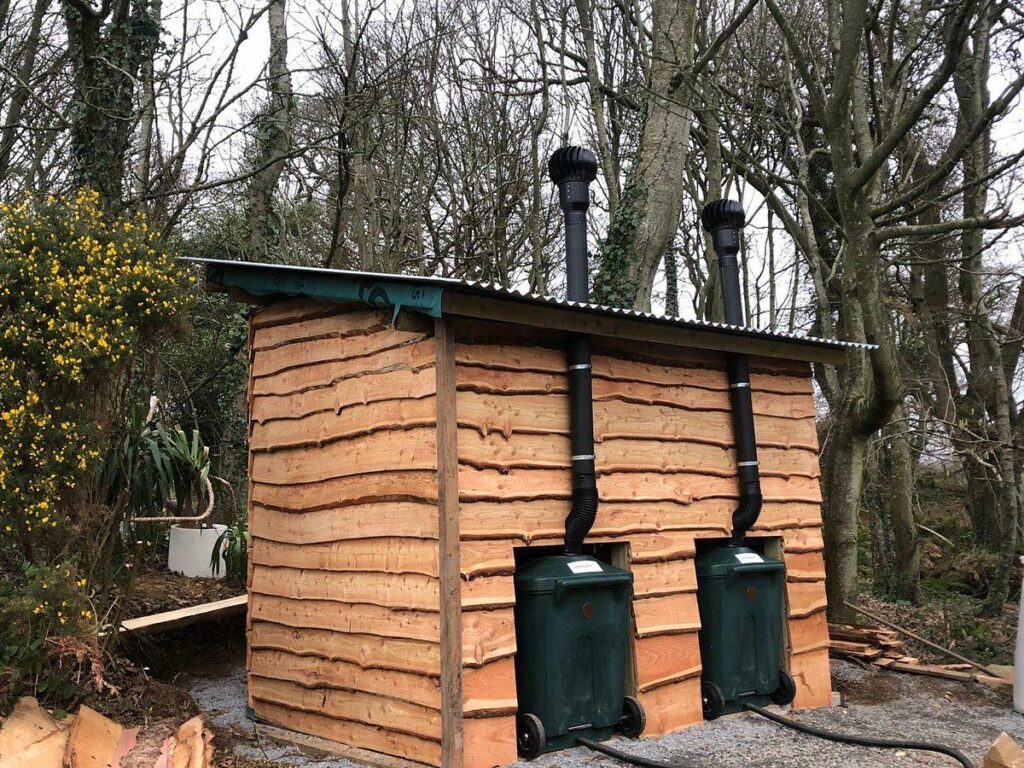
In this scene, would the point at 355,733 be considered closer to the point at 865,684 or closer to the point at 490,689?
the point at 490,689

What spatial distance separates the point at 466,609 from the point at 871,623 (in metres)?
5.49

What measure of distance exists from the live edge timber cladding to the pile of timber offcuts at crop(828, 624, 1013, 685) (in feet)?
4.13

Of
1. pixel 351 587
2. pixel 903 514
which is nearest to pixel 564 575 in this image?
pixel 351 587

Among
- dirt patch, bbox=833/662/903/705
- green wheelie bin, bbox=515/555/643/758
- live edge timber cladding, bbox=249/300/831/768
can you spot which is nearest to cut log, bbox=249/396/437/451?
live edge timber cladding, bbox=249/300/831/768

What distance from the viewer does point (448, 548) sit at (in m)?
4.84

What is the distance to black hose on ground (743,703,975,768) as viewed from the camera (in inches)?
204

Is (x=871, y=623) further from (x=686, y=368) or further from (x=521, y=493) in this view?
(x=521, y=493)

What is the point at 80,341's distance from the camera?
Answer: 4953 mm

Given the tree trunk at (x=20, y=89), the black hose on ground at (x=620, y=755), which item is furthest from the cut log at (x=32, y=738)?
the tree trunk at (x=20, y=89)

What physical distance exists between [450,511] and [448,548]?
20 cm

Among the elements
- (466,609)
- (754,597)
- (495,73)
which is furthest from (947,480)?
(466,609)

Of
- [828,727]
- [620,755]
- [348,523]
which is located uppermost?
[348,523]

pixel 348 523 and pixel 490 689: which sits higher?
pixel 348 523

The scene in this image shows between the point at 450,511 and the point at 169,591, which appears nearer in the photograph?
the point at 450,511
